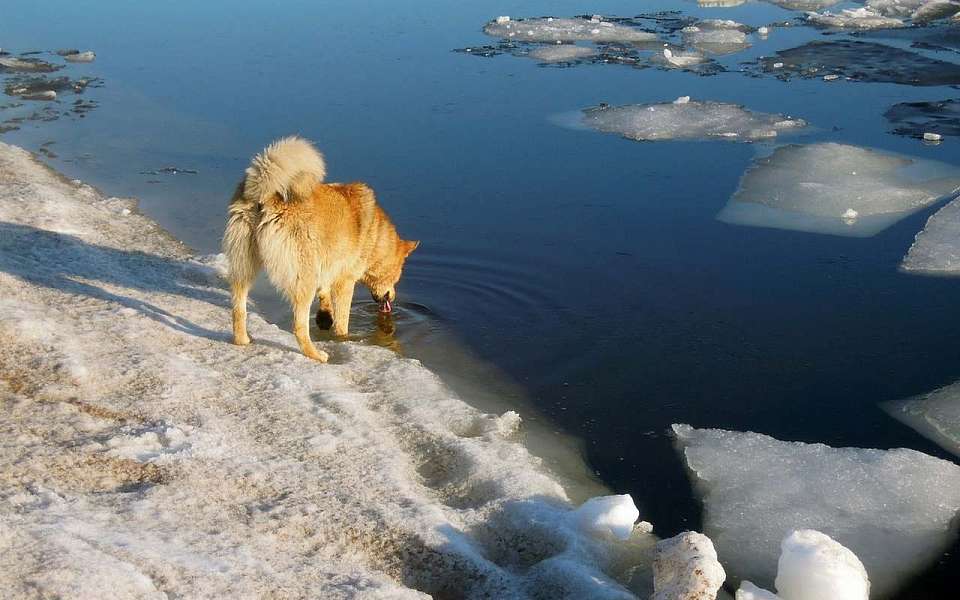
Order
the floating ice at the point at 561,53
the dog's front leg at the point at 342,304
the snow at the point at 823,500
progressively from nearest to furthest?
the snow at the point at 823,500 → the dog's front leg at the point at 342,304 → the floating ice at the point at 561,53

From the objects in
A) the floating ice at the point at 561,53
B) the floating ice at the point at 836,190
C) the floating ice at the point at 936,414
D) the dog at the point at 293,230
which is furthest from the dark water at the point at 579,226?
the dog at the point at 293,230

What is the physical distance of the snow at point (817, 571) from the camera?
414cm

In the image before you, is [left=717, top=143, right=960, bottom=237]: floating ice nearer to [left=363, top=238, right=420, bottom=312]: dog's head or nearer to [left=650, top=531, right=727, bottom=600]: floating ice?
[left=363, top=238, right=420, bottom=312]: dog's head

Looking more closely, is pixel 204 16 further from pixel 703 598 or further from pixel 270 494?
pixel 703 598

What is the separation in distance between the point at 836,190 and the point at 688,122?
286 centimetres

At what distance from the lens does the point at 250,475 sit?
4.93 m

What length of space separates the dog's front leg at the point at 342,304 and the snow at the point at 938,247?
4.93 m

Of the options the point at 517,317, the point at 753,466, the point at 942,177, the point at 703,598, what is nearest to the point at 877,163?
the point at 942,177

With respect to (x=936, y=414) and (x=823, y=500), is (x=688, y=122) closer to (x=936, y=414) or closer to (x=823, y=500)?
(x=936, y=414)

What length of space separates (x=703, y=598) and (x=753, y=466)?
1.92 metres

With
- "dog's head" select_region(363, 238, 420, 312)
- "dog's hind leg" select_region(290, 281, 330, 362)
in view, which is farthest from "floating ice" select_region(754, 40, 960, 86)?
"dog's hind leg" select_region(290, 281, 330, 362)

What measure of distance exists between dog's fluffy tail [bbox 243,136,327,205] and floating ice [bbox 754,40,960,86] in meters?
10.9

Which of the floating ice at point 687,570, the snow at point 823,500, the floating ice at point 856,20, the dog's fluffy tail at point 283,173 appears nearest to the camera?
the floating ice at point 687,570

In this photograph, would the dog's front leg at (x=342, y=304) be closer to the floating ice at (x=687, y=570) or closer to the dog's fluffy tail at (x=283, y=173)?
the dog's fluffy tail at (x=283, y=173)
